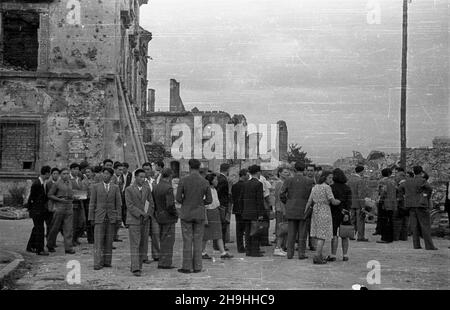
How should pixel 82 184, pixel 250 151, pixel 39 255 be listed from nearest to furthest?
1. pixel 39 255
2. pixel 82 184
3. pixel 250 151

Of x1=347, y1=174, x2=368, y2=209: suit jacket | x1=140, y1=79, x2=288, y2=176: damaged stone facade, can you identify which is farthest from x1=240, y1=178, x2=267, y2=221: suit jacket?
x1=140, y1=79, x2=288, y2=176: damaged stone facade

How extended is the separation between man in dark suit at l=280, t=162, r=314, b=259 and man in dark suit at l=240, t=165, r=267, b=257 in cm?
49

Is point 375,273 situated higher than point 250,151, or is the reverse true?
point 250,151

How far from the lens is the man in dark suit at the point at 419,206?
45.9 ft

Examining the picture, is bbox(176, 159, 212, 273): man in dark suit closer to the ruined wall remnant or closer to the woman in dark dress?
the woman in dark dress

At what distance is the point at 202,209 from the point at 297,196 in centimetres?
229

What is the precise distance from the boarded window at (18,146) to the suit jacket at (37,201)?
9.88 meters

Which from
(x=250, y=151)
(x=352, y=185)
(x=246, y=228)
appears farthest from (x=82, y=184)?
(x=250, y=151)

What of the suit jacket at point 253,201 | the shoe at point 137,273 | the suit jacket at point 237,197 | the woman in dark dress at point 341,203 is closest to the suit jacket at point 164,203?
the shoe at point 137,273

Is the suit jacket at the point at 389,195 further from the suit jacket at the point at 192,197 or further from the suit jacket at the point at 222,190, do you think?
the suit jacket at the point at 192,197

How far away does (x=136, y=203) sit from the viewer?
10508 mm
